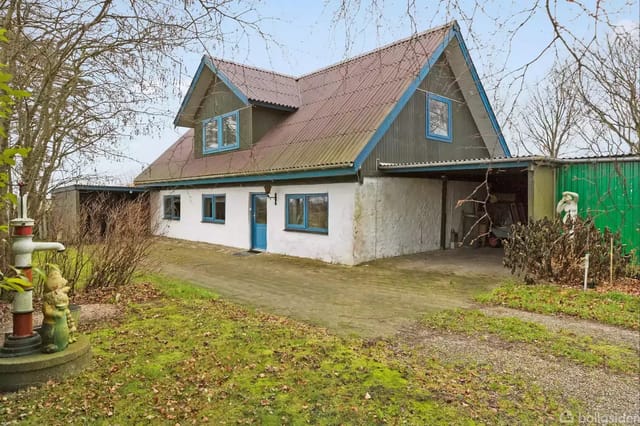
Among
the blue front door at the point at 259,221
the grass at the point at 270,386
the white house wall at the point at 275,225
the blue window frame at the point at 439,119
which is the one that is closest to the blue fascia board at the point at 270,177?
the white house wall at the point at 275,225

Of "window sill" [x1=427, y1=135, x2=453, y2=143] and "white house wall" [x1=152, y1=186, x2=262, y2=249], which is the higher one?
"window sill" [x1=427, y1=135, x2=453, y2=143]

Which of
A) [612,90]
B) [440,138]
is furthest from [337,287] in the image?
[440,138]

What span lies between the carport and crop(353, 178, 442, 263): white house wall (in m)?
0.32

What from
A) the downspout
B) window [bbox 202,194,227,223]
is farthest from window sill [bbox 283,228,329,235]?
the downspout

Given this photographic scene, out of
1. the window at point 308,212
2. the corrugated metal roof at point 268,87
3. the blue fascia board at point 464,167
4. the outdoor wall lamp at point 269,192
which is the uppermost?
the corrugated metal roof at point 268,87

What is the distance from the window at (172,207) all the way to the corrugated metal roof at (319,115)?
0.98 metres

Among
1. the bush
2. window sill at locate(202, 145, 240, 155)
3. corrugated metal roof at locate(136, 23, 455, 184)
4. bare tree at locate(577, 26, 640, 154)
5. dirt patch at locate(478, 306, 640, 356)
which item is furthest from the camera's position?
window sill at locate(202, 145, 240, 155)

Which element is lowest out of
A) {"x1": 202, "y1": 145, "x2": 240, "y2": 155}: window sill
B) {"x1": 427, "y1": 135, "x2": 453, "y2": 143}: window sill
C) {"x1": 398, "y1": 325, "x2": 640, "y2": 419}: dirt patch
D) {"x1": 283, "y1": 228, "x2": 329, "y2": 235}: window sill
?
{"x1": 398, "y1": 325, "x2": 640, "y2": 419}: dirt patch

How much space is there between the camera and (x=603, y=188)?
9312 mm

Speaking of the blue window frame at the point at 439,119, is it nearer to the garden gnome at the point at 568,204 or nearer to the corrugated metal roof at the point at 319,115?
the corrugated metal roof at the point at 319,115

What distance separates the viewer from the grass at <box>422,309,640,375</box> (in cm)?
462

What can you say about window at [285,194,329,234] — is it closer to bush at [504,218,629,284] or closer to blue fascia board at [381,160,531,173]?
blue fascia board at [381,160,531,173]

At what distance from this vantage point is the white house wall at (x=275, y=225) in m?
11.7

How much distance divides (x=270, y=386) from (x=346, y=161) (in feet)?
25.4
